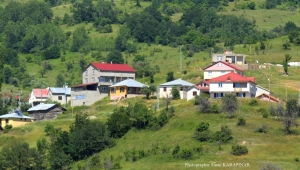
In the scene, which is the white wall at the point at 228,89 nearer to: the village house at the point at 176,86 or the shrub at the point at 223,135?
the village house at the point at 176,86

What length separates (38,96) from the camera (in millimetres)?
141375

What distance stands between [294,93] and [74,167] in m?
34.3

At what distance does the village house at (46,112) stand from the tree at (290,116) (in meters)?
36.4

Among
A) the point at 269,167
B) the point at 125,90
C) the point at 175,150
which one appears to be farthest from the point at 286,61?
the point at 269,167

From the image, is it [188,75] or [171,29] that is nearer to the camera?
[188,75]

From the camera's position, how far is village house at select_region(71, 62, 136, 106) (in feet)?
432

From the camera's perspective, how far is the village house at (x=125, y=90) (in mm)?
129000

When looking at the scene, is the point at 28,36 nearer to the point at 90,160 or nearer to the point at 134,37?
the point at 134,37

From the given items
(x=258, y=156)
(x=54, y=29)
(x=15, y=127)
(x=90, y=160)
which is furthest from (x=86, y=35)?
(x=258, y=156)

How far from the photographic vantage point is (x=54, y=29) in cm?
19788

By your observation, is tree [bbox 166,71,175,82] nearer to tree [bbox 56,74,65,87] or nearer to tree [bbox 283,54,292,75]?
tree [bbox 283,54,292,75]

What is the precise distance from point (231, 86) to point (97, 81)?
25296 mm

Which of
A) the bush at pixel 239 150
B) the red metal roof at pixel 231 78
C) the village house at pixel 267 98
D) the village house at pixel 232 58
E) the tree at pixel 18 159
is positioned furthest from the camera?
the village house at pixel 232 58

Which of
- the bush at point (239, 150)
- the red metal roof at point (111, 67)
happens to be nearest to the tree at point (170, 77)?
the red metal roof at point (111, 67)
